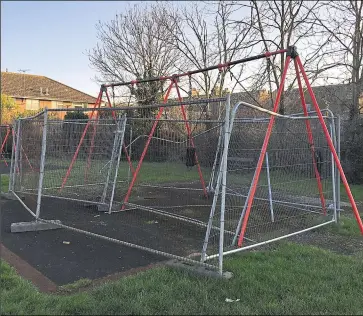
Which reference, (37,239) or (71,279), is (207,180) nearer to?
(37,239)

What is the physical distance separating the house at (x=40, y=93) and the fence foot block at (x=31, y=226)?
121 ft

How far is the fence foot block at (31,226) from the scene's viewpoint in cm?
632

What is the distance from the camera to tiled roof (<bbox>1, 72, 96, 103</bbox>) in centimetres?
4366

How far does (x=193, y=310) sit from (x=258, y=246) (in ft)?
7.22

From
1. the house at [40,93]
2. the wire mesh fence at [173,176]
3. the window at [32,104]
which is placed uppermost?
the house at [40,93]

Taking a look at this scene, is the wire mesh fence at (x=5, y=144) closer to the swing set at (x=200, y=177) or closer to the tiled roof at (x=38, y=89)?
the swing set at (x=200, y=177)

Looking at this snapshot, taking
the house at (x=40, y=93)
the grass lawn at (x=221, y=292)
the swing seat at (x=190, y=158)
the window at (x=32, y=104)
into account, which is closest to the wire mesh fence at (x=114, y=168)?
the swing seat at (x=190, y=158)

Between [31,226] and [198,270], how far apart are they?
3230mm

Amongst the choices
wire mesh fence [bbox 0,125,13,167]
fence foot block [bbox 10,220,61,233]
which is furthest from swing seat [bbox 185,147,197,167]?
wire mesh fence [bbox 0,125,13,167]

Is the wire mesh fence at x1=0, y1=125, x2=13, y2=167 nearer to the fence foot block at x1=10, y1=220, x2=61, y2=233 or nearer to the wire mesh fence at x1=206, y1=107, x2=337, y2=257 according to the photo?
the fence foot block at x1=10, y1=220, x2=61, y2=233

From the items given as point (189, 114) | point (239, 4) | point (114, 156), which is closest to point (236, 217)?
point (114, 156)

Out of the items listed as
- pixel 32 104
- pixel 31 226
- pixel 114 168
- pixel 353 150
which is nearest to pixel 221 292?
pixel 31 226

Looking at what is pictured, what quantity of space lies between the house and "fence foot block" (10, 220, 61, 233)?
36938mm

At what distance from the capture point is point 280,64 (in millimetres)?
15602
